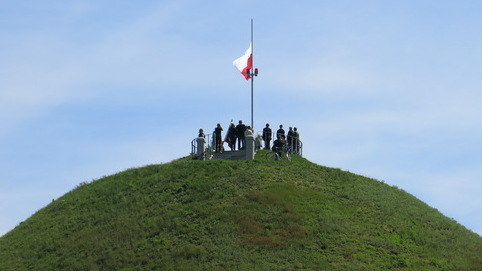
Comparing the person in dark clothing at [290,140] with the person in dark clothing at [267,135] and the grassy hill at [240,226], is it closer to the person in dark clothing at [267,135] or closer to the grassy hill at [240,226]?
the person in dark clothing at [267,135]

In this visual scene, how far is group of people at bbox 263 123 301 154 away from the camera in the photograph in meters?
58.9

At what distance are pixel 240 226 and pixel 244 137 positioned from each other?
13207 millimetres

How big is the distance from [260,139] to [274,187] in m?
8.67

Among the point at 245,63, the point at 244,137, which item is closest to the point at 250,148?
the point at 244,137

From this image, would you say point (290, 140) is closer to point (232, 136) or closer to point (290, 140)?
point (290, 140)

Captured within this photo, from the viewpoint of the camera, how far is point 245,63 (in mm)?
61625

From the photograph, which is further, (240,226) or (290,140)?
(290,140)

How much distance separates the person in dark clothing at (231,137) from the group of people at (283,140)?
231 centimetres

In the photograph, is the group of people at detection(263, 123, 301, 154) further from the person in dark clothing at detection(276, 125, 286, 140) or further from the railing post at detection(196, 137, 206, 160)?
the railing post at detection(196, 137, 206, 160)

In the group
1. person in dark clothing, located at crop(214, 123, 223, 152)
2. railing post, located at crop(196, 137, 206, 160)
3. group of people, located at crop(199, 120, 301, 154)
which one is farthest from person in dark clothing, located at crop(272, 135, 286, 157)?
railing post, located at crop(196, 137, 206, 160)

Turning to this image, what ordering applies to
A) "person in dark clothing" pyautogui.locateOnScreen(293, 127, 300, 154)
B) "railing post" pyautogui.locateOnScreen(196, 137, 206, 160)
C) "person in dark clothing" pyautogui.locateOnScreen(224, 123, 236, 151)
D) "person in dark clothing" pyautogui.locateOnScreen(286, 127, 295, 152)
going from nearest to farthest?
"person in dark clothing" pyautogui.locateOnScreen(224, 123, 236, 151) → "railing post" pyautogui.locateOnScreen(196, 137, 206, 160) → "person in dark clothing" pyautogui.locateOnScreen(286, 127, 295, 152) → "person in dark clothing" pyautogui.locateOnScreen(293, 127, 300, 154)

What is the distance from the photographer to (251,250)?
44.8 metres

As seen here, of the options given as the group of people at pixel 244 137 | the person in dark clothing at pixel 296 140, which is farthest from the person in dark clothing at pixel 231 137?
the person in dark clothing at pixel 296 140

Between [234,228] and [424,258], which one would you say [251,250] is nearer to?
[234,228]
